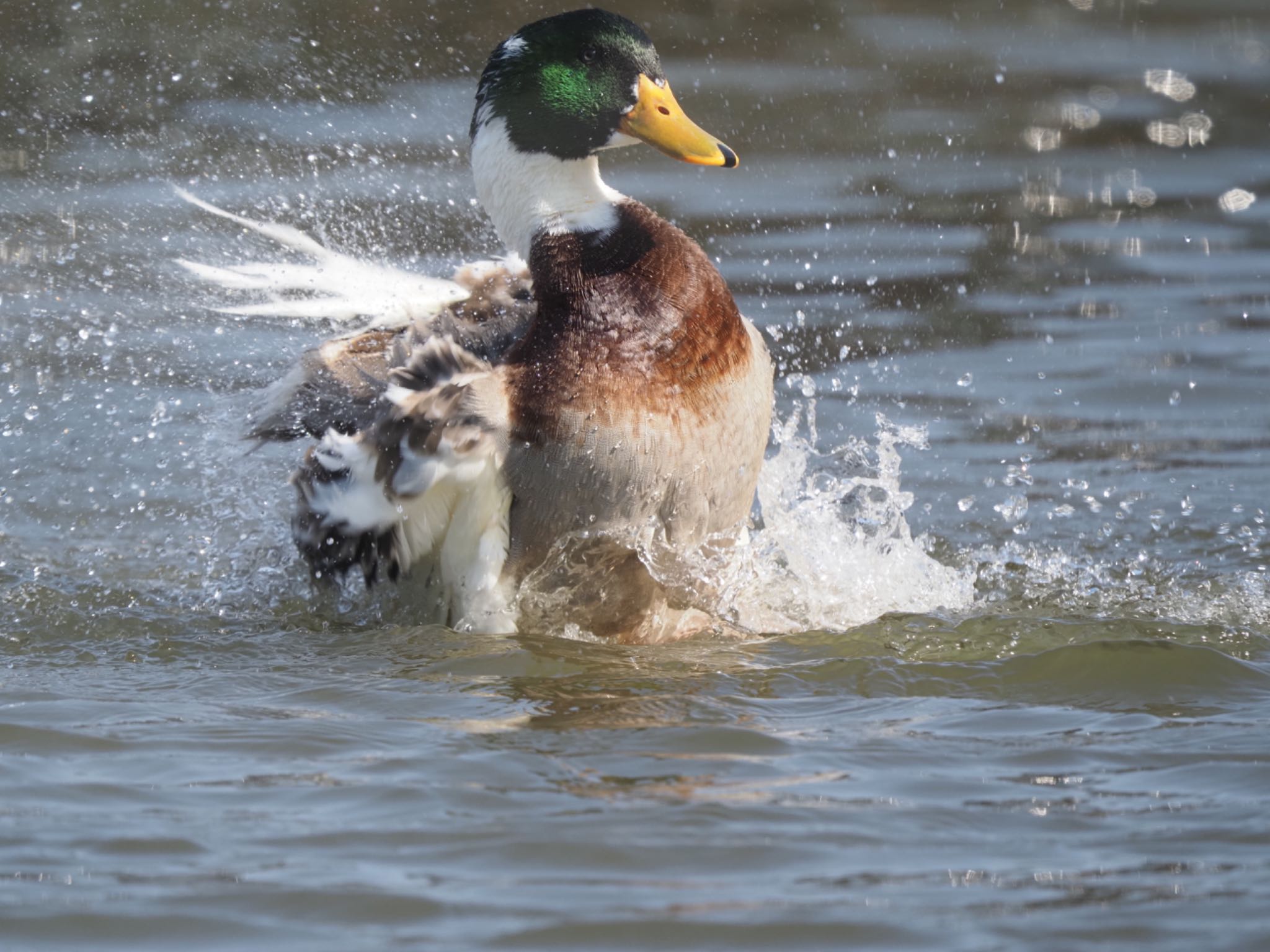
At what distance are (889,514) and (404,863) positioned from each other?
2256mm

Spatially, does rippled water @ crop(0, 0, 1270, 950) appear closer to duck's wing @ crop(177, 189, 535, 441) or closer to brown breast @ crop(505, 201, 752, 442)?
duck's wing @ crop(177, 189, 535, 441)

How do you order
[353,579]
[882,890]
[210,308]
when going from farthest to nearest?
[210,308], [353,579], [882,890]

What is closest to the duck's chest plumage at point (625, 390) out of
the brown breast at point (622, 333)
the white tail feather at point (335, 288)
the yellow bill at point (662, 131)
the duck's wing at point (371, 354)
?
the brown breast at point (622, 333)

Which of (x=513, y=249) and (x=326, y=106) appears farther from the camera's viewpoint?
(x=326, y=106)

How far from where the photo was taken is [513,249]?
4.36 meters

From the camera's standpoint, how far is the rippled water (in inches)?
118

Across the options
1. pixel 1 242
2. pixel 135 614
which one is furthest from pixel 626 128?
pixel 1 242

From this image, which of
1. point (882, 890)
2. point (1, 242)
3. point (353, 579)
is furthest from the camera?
point (1, 242)

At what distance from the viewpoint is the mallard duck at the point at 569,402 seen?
4.05m

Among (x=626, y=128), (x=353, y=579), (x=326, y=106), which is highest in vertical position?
(x=326, y=106)

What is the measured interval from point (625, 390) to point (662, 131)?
0.68 meters

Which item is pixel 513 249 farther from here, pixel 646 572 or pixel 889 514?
pixel 889 514

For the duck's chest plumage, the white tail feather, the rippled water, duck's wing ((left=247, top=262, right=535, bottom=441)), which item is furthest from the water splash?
the white tail feather

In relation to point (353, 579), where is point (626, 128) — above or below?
above
